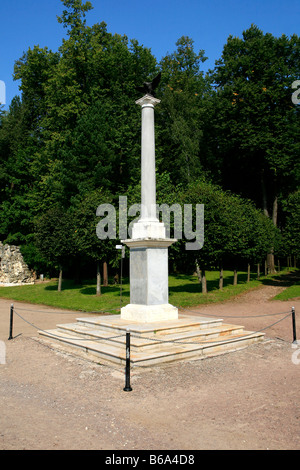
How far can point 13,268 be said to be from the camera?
39.1 m

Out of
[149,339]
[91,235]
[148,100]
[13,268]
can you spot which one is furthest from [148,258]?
[13,268]

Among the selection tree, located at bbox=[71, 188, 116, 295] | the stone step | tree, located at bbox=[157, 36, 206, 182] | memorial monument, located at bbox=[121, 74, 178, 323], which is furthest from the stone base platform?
tree, located at bbox=[157, 36, 206, 182]

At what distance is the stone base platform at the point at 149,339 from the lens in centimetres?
891

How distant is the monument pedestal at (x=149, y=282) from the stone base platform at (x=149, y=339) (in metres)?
0.36

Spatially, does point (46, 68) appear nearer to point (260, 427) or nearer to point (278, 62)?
point (278, 62)

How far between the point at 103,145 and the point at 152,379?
87.0 ft

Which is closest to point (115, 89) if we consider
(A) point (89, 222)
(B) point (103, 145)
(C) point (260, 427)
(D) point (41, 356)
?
(B) point (103, 145)

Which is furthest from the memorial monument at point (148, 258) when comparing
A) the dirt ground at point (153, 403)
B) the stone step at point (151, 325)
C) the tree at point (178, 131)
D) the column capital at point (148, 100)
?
the tree at point (178, 131)

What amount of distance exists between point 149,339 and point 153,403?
9.54 feet

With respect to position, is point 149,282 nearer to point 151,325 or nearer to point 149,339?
point 151,325

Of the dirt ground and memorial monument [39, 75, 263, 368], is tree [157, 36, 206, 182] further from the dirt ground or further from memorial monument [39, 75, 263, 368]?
the dirt ground

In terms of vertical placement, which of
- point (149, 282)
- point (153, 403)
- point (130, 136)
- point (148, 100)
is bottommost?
point (153, 403)

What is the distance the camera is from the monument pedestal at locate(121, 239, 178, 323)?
37.8 feet

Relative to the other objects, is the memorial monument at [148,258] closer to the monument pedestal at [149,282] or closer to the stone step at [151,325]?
the monument pedestal at [149,282]
